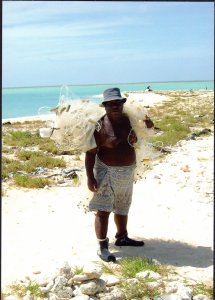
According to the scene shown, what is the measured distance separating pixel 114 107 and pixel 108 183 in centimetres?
73

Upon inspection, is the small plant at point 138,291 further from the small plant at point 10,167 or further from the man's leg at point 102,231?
the small plant at point 10,167

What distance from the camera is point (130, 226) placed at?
5.37 metres

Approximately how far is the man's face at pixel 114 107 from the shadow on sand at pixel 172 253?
4.63ft

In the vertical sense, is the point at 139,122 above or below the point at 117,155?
above

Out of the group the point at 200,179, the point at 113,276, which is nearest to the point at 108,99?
the point at 113,276

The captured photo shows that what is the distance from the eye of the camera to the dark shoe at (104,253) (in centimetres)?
417

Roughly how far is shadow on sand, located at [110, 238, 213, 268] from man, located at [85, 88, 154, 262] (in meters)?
0.36

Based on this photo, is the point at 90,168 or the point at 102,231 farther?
the point at 102,231

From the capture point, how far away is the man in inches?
161

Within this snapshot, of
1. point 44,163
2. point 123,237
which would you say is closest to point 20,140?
point 44,163

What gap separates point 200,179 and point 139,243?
3066mm

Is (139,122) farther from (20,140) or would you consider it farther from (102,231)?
(20,140)

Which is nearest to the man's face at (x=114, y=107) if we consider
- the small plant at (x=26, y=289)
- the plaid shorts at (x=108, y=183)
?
the plaid shorts at (x=108, y=183)

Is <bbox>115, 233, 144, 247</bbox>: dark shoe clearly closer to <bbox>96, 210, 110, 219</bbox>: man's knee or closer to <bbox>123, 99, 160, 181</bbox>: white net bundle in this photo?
<bbox>96, 210, 110, 219</bbox>: man's knee
